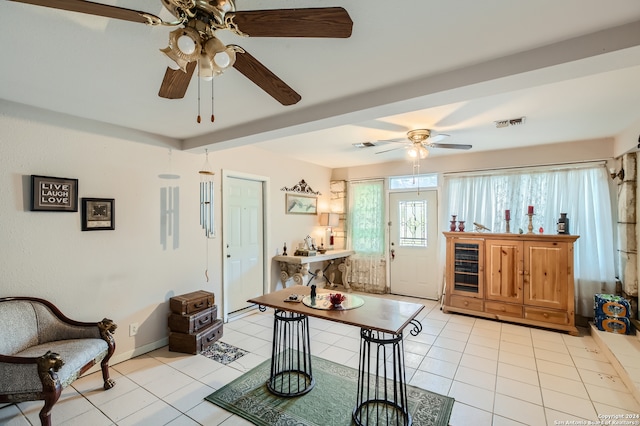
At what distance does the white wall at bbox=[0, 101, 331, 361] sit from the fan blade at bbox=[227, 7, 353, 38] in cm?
248

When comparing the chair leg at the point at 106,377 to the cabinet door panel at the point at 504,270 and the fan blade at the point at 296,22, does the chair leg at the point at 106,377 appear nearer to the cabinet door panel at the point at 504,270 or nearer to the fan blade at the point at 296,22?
the fan blade at the point at 296,22

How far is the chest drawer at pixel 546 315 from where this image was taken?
3.64m

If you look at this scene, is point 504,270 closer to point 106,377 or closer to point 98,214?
point 106,377

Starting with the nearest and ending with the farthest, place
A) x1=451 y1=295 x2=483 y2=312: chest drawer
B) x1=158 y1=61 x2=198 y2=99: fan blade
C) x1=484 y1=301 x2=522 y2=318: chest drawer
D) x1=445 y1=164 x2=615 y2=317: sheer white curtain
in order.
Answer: x1=158 y1=61 x2=198 y2=99: fan blade < x1=445 y1=164 x2=615 y2=317: sheer white curtain < x1=484 y1=301 x2=522 y2=318: chest drawer < x1=451 y1=295 x2=483 y2=312: chest drawer

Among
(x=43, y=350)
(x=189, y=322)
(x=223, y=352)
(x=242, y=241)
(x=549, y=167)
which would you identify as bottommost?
(x=223, y=352)

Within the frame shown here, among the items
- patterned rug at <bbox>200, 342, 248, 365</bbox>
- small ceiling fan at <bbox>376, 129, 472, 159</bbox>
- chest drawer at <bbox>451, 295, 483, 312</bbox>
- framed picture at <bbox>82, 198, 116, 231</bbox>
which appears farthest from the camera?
chest drawer at <bbox>451, 295, 483, 312</bbox>

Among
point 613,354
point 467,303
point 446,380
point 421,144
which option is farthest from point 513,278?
point 421,144

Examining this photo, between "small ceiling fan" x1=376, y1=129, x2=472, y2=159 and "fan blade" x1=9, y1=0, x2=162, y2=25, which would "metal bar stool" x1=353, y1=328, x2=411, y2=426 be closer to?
"fan blade" x1=9, y1=0, x2=162, y2=25

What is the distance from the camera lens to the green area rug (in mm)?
2080

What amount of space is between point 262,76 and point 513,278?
4171 mm

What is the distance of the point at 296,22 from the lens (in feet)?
3.56

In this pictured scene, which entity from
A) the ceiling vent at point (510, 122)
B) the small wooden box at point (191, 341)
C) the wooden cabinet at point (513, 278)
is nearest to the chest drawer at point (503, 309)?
the wooden cabinet at point (513, 278)

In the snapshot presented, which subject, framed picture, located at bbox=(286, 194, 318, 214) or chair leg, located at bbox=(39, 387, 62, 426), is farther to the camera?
A: framed picture, located at bbox=(286, 194, 318, 214)

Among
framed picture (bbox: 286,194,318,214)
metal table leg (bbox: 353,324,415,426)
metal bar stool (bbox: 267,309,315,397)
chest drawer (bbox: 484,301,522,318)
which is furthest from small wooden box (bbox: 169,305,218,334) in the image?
chest drawer (bbox: 484,301,522,318)
